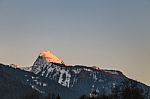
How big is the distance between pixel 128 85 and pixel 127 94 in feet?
10.9

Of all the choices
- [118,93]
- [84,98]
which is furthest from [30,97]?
[118,93]

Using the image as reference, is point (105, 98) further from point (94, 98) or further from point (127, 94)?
point (127, 94)

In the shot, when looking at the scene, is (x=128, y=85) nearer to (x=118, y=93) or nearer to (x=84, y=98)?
(x=118, y=93)

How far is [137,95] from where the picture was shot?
4601 inches

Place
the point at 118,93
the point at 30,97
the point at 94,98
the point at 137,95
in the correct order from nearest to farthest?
the point at 137,95 < the point at 118,93 < the point at 94,98 < the point at 30,97

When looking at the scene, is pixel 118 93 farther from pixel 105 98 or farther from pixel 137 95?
pixel 105 98

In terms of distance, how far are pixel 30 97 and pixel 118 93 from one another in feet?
181

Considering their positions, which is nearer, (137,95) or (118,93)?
(137,95)

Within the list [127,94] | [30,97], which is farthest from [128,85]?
[30,97]

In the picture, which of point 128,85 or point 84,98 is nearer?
point 128,85

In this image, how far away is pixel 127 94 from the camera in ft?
384

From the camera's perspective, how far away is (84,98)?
15138 cm

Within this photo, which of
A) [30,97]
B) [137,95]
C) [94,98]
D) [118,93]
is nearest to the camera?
[137,95]

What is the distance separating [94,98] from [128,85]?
25294mm
